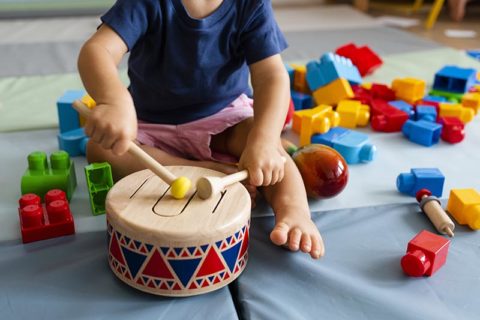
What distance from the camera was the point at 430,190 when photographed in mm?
849

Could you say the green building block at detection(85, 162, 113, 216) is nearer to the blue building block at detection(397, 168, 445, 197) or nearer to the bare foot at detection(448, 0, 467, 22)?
the blue building block at detection(397, 168, 445, 197)

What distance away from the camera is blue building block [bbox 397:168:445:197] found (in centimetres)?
84

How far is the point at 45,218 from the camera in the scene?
2.42 ft

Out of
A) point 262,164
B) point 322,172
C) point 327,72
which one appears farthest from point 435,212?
point 327,72

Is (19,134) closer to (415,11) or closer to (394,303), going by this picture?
(394,303)

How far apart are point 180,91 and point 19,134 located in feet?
1.21

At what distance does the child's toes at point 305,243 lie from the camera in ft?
2.19

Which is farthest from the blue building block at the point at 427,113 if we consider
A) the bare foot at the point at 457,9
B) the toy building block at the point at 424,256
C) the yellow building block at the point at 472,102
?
the bare foot at the point at 457,9

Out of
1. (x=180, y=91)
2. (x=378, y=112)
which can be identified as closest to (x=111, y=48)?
(x=180, y=91)

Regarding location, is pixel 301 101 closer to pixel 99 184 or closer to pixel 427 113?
pixel 427 113

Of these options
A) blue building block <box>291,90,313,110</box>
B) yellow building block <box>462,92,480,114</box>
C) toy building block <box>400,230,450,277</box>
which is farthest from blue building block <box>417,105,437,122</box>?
toy building block <box>400,230,450,277</box>

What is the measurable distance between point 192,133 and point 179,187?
27 centimetres

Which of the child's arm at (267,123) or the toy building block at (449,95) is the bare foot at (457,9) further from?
the child's arm at (267,123)

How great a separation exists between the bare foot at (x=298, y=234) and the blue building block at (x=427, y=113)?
49 cm
